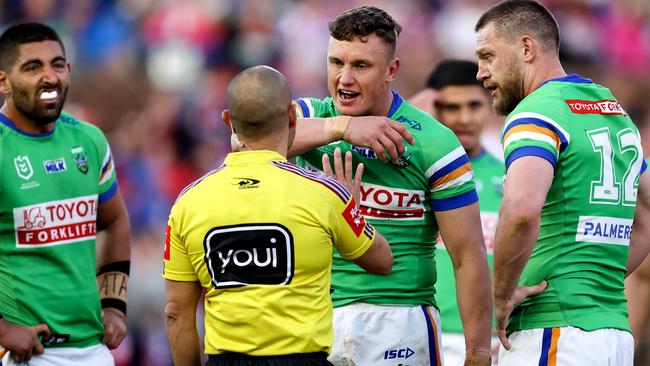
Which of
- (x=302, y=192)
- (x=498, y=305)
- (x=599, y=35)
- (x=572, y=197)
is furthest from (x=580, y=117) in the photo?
(x=599, y=35)

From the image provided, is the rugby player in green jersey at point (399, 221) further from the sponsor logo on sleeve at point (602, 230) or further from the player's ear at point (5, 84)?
the player's ear at point (5, 84)

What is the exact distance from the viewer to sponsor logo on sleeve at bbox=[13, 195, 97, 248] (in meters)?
5.84

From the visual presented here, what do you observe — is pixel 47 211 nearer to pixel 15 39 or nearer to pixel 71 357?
pixel 71 357

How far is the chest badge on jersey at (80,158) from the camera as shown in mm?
6156

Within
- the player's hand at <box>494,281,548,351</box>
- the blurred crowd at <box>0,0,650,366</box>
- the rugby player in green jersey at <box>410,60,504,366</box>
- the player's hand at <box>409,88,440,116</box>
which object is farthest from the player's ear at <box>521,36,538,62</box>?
the blurred crowd at <box>0,0,650,366</box>

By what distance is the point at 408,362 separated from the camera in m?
5.45

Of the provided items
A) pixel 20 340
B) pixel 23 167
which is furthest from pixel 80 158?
pixel 20 340

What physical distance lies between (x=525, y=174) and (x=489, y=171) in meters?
3.08

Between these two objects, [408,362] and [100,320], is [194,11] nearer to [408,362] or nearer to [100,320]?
[100,320]

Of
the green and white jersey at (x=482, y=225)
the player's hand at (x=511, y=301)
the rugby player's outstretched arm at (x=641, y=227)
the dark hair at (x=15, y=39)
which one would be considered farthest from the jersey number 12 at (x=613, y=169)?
the dark hair at (x=15, y=39)

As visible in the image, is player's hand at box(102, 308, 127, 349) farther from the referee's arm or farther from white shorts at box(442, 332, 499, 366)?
white shorts at box(442, 332, 499, 366)

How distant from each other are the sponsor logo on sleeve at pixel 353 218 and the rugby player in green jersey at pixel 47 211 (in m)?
2.13

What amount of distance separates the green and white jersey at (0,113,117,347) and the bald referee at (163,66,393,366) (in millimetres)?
1552

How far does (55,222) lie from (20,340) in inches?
27.1
